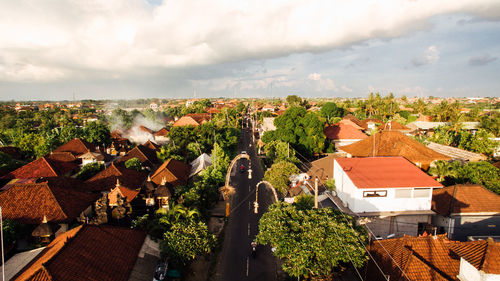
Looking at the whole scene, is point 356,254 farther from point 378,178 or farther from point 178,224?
point 178,224

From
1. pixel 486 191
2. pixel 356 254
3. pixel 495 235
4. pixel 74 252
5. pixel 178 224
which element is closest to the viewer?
pixel 74 252

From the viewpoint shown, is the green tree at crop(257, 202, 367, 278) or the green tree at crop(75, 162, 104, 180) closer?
the green tree at crop(257, 202, 367, 278)

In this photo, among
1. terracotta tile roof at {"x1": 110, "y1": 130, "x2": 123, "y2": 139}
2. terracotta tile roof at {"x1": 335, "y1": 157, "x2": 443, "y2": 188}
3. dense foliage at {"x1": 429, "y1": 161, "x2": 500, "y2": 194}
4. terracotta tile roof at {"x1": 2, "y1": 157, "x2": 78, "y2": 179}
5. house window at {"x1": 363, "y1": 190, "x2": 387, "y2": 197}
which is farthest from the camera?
terracotta tile roof at {"x1": 110, "y1": 130, "x2": 123, "y2": 139}

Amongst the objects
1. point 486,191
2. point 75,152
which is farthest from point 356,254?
point 75,152

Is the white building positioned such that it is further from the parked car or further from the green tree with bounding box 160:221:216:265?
the parked car

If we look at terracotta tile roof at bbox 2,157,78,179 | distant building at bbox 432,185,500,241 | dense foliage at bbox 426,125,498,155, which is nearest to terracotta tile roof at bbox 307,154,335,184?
distant building at bbox 432,185,500,241

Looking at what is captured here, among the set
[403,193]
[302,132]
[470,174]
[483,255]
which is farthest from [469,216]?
[302,132]
